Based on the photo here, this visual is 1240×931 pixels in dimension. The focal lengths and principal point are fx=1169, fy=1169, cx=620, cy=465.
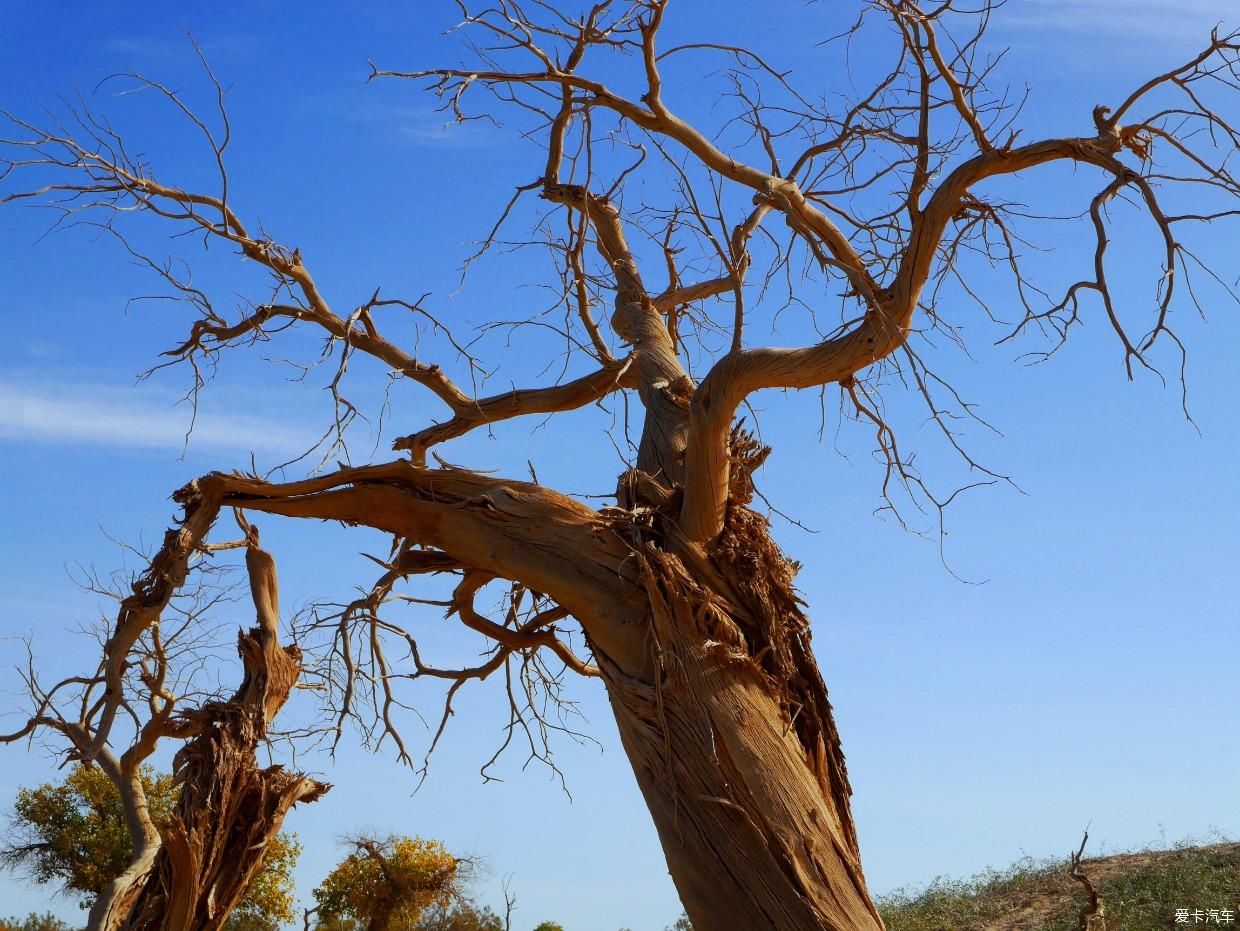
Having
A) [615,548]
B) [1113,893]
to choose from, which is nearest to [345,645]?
[615,548]

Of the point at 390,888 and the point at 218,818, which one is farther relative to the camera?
the point at 390,888

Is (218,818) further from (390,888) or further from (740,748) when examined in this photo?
(390,888)

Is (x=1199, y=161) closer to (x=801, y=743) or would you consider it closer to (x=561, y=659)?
(x=801, y=743)

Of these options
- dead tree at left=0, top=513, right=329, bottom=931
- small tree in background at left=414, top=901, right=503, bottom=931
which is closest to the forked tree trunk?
dead tree at left=0, top=513, right=329, bottom=931

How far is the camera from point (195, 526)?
6.84 metres

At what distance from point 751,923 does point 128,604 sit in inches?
152

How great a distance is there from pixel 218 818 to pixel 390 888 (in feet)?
36.1

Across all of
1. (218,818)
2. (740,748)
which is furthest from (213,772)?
(740,748)

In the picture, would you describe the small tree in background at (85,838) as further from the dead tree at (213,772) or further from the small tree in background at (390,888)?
the dead tree at (213,772)

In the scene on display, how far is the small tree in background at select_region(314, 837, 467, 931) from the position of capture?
16.4 meters

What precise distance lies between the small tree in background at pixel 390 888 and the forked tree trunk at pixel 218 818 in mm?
10290

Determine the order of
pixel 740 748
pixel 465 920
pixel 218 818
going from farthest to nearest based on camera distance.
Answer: pixel 465 920
pixel 218 818
pixel 740 748

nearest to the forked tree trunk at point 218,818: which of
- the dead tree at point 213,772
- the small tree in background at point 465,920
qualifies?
the dead tree at point 213,772

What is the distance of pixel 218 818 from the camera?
6344 millimetres
